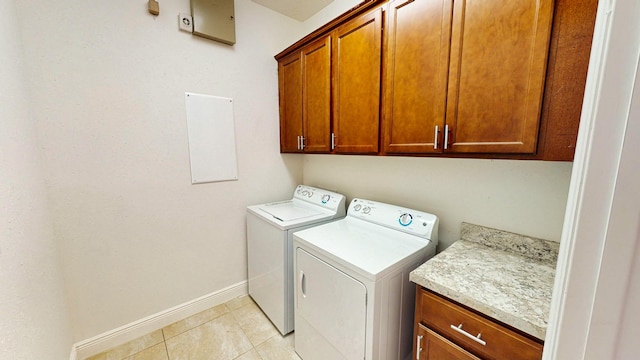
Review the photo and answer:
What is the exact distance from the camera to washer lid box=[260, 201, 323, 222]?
1.83m

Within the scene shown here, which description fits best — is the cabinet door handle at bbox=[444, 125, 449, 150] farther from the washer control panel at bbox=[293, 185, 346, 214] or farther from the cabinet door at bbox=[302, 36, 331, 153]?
the washer control panel at bbox=[293, 185, 346, 214]

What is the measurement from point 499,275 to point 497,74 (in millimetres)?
853

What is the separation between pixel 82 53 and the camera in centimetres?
142

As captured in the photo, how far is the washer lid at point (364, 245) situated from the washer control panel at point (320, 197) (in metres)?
0.29

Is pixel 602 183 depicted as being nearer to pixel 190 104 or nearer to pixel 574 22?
pixel 574 22

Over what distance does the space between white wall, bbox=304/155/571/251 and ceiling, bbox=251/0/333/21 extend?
141 centimetres

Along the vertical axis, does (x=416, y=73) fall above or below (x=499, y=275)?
above

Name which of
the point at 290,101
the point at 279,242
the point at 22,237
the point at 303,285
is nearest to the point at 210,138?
the point at 290,101

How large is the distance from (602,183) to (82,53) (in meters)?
2.29

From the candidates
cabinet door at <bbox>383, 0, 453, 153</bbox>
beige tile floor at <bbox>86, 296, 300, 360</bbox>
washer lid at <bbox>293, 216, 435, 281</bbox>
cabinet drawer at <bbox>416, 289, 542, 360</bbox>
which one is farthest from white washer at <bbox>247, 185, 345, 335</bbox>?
cabinet drawer at <bbox>416, 289, 542, 360</bbox>

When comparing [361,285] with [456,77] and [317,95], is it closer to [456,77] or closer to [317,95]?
[456,77]

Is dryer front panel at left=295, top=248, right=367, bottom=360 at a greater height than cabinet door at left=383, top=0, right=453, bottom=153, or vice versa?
cabinet door at left=383, top=0, right=453, bottom=153

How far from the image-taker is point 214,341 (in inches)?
67.8

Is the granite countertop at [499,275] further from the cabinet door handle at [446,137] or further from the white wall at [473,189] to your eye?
the cabinet door handle at [446,137]
